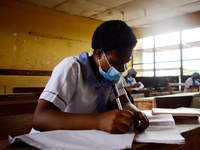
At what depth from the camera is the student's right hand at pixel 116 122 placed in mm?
756

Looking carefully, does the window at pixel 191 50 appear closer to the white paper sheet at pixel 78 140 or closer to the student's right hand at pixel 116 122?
the student's right hand at pixel 116 122

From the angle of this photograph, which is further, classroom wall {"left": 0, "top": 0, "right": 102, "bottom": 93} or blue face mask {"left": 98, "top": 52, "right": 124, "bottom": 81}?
classroom wall {"left": 0, "top": 0, "right": 102, "bottom": 93}

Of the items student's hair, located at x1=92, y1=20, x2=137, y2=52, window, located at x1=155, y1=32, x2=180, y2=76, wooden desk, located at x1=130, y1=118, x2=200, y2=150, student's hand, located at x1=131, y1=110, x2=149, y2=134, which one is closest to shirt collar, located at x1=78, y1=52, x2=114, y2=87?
student's hair, located at x1=92, y1=20, x2=137, y2=52

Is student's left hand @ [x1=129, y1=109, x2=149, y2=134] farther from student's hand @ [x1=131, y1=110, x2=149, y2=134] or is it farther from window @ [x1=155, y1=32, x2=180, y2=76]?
window @ [x1=155, y1=32, x2=180, y2=76]

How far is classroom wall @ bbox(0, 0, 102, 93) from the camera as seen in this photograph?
17.2 feet

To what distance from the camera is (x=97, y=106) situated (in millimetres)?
1204

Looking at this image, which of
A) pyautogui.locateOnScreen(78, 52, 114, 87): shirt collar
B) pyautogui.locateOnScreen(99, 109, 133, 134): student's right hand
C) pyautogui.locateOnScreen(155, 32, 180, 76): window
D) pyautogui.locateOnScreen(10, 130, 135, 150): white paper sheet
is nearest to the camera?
pyautogui.locateOnScreen(10, 130, 135, 150): white paper sheet

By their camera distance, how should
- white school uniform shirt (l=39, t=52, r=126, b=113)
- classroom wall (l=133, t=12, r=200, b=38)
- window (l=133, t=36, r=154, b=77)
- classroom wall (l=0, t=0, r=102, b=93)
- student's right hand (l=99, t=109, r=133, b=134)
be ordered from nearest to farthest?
student's right hand (l=99, t=109, r=133, b=134) < white school uniform shirt (l=39, t=52, r=126, b=113) < classroom wall (l=0, t=0, r=102, b=93) < classroom wall (l=133, t=12, r=200, b=38) < window (l=133, t=36, r=154, b=77)

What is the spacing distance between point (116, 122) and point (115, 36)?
1.49 feet

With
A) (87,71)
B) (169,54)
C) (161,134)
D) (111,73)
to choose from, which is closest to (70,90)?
(87,71)

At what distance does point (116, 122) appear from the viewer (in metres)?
0.76

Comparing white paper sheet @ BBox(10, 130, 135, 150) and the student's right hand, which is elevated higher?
the student's right hand

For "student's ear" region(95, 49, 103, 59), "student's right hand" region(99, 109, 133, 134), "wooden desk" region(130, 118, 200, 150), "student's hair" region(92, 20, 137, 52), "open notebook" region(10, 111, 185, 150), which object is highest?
"student's hair" region(92, 20, 137, 52)

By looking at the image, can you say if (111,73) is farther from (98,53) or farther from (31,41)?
(31,41)
